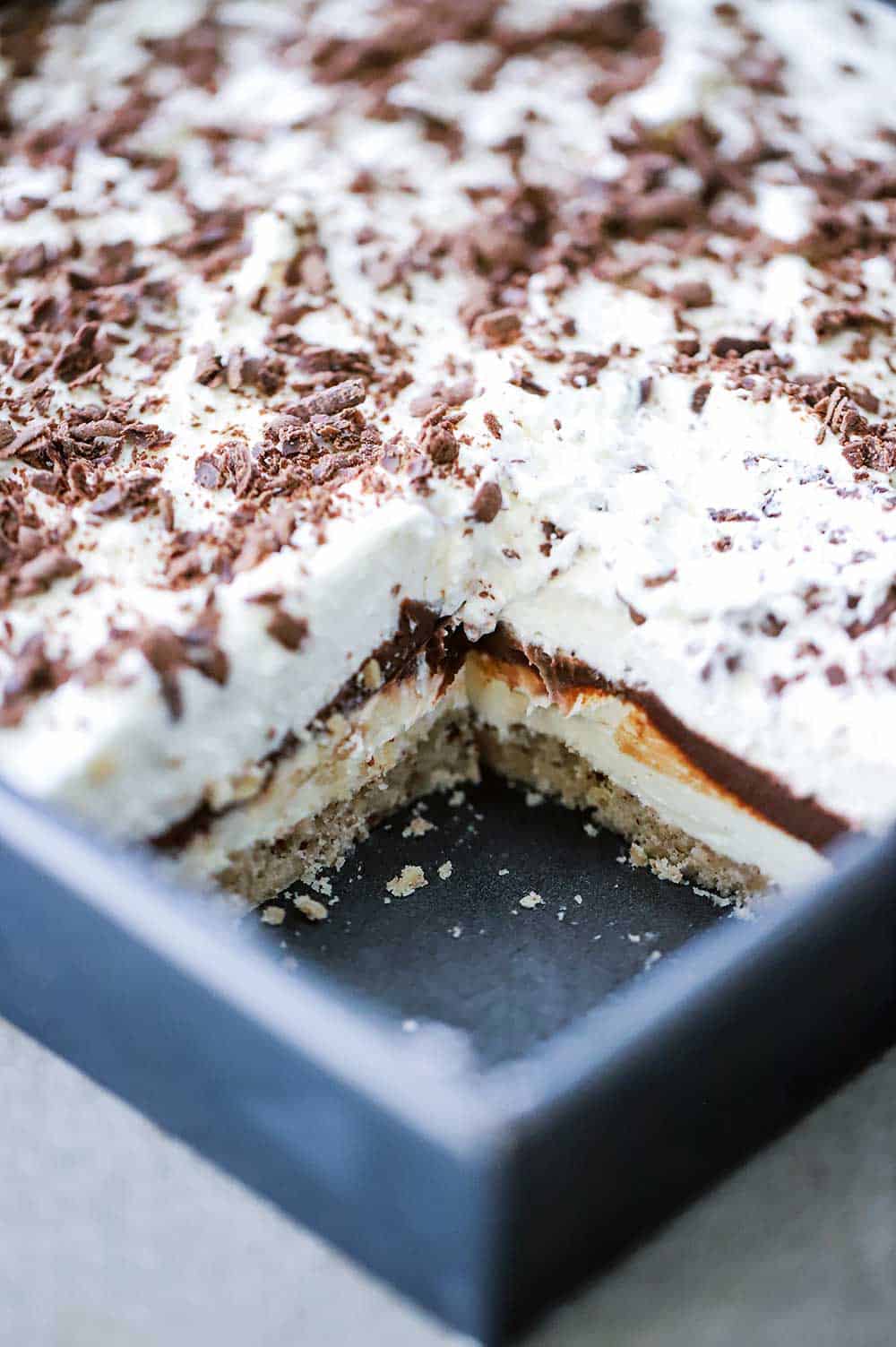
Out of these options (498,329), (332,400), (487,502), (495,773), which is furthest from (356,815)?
(498,329)

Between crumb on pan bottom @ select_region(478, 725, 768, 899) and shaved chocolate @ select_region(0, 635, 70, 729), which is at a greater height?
shaved chocolate @ select_region(0, 635, 70, 729)

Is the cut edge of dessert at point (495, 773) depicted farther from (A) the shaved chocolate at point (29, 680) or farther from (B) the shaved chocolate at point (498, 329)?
(B) the shaved chocolate at point (498, 329)

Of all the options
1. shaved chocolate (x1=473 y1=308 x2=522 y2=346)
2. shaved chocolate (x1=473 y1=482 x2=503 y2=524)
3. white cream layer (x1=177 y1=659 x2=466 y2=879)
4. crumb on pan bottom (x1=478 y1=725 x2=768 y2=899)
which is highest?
shaved chocolate (x1=473 y1=308 x2=522 y2=346)

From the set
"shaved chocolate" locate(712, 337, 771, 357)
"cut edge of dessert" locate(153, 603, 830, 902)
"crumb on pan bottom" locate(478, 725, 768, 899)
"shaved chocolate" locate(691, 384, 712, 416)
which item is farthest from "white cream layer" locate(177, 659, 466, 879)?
"shaved chocolate" locate(712, 337, 771, 357)

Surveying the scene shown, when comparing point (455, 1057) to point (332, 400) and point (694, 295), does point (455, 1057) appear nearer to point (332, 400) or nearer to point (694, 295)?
point (332, 400)

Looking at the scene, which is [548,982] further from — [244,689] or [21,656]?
[21,656]

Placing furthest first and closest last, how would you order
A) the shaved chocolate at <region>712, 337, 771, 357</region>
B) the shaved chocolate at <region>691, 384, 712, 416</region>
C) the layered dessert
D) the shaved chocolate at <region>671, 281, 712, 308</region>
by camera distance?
the shaved chocolate at <region>671, 281, 712, 308</region>
the shaved chocolate at <region>712, 337, 771, 357</region>
the shaved chocolate at <region>691, 384, 712, 416</region>
the layered dessert

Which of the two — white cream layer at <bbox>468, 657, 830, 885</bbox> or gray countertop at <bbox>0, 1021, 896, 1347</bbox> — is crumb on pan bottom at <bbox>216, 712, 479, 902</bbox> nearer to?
white cream layer at <bbox>468, 657, 830, 885</bbox>

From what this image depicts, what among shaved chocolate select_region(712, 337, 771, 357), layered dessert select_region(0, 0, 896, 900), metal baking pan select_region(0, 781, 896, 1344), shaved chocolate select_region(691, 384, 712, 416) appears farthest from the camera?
shaved chocolate select_region(712, 337, 771, 357)
